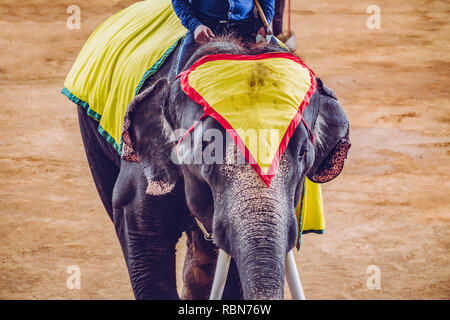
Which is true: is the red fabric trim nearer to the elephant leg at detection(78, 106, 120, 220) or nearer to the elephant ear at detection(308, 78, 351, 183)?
the elephant ear at detection(308, 78, 351, 183)

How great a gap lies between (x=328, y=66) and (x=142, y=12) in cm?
466

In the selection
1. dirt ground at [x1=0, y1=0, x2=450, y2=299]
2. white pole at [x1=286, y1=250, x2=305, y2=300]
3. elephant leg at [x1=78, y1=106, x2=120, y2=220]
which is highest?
white pole at [x1=286, y1=250, x2=305, y2=300]

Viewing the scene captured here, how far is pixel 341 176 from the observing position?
548cm

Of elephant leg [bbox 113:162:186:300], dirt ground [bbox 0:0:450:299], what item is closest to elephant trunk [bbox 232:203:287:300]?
elephant leg [bbox 113:162:186:300]

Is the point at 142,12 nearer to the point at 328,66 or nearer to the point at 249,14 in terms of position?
the point at 249,14

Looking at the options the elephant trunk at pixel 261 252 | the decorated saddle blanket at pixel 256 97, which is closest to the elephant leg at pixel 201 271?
the decorated saddle blanket at pixel 256 97

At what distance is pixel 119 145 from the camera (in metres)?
2.76

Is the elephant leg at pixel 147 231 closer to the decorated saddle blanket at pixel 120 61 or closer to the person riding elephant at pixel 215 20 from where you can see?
the decorated saddle blanket at pixel 120 61

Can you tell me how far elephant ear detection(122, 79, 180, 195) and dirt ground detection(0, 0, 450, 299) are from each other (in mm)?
1623

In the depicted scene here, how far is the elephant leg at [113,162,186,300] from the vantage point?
2654 millimetres

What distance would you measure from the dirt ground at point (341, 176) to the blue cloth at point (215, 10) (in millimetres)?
1717

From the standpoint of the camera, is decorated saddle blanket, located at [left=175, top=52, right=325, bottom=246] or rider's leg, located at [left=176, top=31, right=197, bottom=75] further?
rider's leg, located at [left=176, top=31, right=197, bottom=75]

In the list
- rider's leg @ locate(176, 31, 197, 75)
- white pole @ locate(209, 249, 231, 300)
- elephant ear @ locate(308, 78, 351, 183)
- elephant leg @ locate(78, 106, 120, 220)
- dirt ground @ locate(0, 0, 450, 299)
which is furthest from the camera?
dirt ground @ locate(0, 0, 450, 299)
